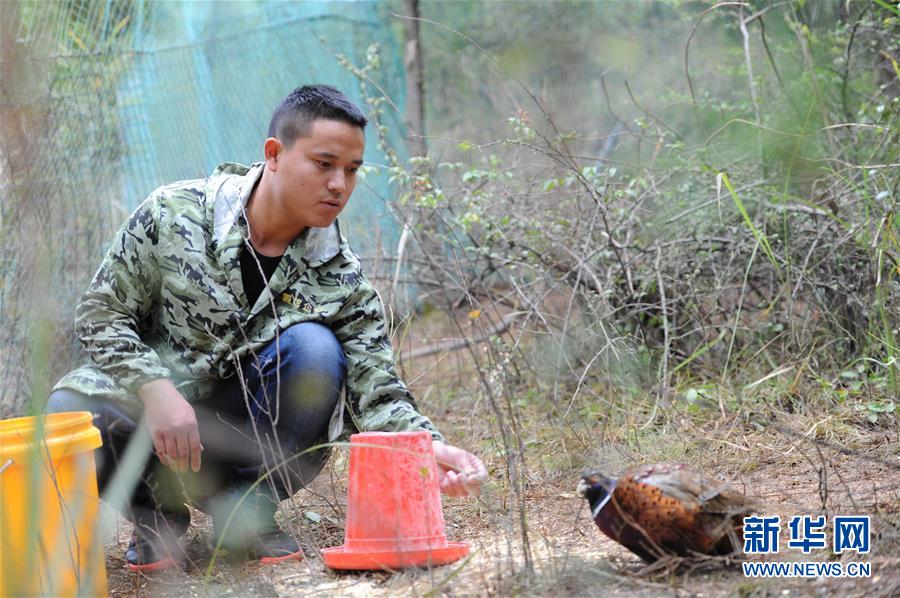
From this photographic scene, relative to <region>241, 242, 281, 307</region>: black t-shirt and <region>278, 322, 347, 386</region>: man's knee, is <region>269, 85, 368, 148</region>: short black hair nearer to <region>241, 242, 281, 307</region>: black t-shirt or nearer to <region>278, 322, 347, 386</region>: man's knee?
<region>241, 242, 281, 307</region>: black t-shirt

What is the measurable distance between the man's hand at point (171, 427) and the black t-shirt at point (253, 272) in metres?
0.40

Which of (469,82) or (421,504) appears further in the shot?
(469,82)

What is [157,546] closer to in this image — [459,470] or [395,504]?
[395,504]

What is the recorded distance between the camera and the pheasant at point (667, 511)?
6.32 ft

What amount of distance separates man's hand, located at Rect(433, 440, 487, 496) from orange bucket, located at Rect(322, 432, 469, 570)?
0.03 m

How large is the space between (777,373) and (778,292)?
596 mm

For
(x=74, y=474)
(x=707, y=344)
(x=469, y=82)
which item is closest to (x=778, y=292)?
(x=707, y=344)

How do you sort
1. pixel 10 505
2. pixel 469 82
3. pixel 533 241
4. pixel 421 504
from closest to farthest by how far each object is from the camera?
pixel 10 505 < pixel 421 504 < pixel 533 241 < pixel 469 82

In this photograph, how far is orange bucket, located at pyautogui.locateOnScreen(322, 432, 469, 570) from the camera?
2.22 metres

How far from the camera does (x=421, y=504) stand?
2.24 m

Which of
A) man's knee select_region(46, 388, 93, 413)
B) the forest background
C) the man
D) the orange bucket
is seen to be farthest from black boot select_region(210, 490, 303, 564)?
man's knee select_region(46, 388, 93, 413)

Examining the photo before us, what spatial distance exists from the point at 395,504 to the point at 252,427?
1.85 ft

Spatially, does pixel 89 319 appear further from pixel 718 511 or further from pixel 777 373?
pixel 777 373

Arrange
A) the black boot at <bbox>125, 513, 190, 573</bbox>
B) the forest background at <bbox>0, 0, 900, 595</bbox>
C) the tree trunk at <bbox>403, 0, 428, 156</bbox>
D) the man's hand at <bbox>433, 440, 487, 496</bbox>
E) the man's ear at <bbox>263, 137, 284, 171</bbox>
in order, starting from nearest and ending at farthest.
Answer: the man's hand at <bbox>433, 440, 487, 496</bbox> → the black boot at <bbox>125, 513, 190, 573</bbox> → the man's ear at <bbox>263, 137, 284, 171</bbox> → the forest background at <bbox>0, 0, 900, 595</bbox> → the tree trunk at <bbox>403, 0, 428, 156</bbox>
